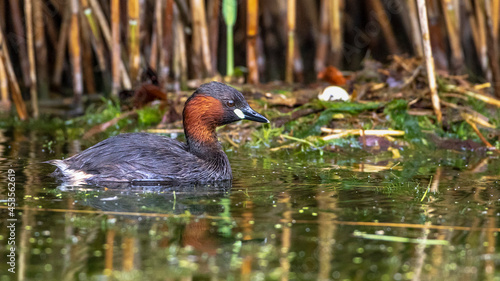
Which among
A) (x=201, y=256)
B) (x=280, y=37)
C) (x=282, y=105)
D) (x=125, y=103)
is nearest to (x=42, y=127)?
(x=125, y=103)

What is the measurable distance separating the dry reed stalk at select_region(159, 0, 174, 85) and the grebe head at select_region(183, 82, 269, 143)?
9.59ft

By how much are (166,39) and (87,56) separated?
8.58ft

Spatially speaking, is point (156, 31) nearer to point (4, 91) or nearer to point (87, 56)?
point (4, 91)

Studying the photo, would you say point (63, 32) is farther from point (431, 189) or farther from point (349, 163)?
point (431, 189)

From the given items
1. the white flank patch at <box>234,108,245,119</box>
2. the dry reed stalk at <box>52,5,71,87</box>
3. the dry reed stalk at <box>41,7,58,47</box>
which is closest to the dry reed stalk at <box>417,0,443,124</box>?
the white flank patch at <box>234,108,245,119</box>

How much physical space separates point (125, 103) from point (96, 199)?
13.6 ft

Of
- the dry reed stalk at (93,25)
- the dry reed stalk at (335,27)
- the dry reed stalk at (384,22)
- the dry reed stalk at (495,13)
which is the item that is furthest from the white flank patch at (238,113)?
the dry reed stalk at (384,22)

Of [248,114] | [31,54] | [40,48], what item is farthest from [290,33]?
[40,48]

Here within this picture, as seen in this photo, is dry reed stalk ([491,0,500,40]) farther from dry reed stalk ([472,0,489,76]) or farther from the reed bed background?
dry reed stalk ([472,0,489,76])

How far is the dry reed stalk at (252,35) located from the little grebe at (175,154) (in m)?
2.93

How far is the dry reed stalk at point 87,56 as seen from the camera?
10.3 m

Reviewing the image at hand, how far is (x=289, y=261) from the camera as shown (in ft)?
11.2

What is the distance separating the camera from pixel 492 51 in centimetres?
884

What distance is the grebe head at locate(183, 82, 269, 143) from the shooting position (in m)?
5.96
